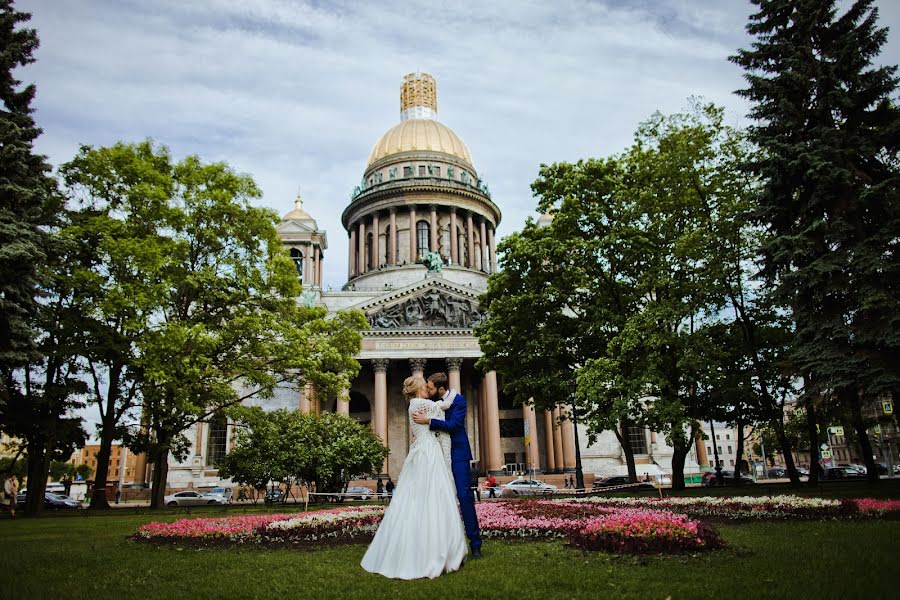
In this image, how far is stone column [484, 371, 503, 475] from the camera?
45412 millimetres

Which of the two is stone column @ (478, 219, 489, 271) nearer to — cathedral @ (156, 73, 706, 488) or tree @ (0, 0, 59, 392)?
cathedral @ (156, 73, 706, 488)

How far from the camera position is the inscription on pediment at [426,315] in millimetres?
49656

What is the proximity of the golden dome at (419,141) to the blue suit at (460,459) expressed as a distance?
66.4m

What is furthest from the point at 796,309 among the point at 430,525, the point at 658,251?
the point at 430,525

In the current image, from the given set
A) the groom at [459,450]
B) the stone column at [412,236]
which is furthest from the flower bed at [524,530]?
the stone column at [412,236]

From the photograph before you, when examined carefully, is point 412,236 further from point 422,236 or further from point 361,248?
point 361,248

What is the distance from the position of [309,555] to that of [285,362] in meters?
16.8

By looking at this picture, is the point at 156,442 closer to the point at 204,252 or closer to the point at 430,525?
the point at 204,252

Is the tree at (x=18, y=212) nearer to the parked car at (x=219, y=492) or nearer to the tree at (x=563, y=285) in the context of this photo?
the tree at (x=563, y=285)

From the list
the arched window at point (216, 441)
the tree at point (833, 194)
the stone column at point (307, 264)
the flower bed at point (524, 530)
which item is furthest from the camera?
the stone column at point (307, 264)

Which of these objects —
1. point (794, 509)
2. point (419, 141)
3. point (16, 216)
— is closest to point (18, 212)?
point (16, 216)

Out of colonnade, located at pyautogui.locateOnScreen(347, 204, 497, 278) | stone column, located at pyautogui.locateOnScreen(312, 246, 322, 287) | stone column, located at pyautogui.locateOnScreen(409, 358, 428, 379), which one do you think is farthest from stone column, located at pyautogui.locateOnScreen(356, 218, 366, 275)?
stone column, located at pyautogui.locateOnScreen(409, 358, 428, 379)

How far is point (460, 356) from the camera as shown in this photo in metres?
48.4

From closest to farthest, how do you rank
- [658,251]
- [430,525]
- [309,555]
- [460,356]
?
[430,525] < [309,555] < [658,251] < [460,356]
